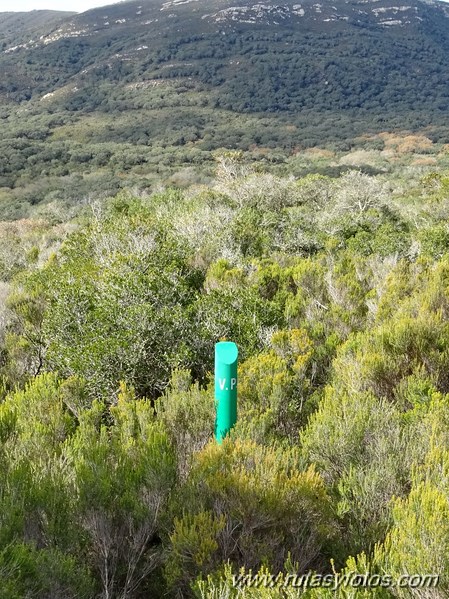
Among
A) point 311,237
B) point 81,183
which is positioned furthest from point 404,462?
point 81,183

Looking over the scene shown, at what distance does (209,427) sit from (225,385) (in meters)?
0.99

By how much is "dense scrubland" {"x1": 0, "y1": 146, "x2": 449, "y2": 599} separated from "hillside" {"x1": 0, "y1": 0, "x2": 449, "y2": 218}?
38.3m

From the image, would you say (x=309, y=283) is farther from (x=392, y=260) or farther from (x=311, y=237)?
(x=311, y=237)

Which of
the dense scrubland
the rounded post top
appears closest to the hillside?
the dense scrubland

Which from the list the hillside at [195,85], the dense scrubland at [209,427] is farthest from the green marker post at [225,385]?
the hillside at [195,85]

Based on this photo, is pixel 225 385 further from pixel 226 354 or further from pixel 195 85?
pixel 195 85

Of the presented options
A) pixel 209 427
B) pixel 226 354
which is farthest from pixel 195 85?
pixel 226 354

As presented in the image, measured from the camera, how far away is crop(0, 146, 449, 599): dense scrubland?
10.8ft

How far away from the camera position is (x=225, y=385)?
168 inches

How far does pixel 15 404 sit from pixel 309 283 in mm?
6414

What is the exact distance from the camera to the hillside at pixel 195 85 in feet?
220

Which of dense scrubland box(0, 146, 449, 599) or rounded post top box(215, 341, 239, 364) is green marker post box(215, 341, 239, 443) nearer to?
rounded post top box(215, 341, 239, 364)

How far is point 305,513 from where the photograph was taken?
143 inches

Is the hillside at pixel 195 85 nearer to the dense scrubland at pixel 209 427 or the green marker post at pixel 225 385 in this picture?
the dense scrubland at pixel 209 427
